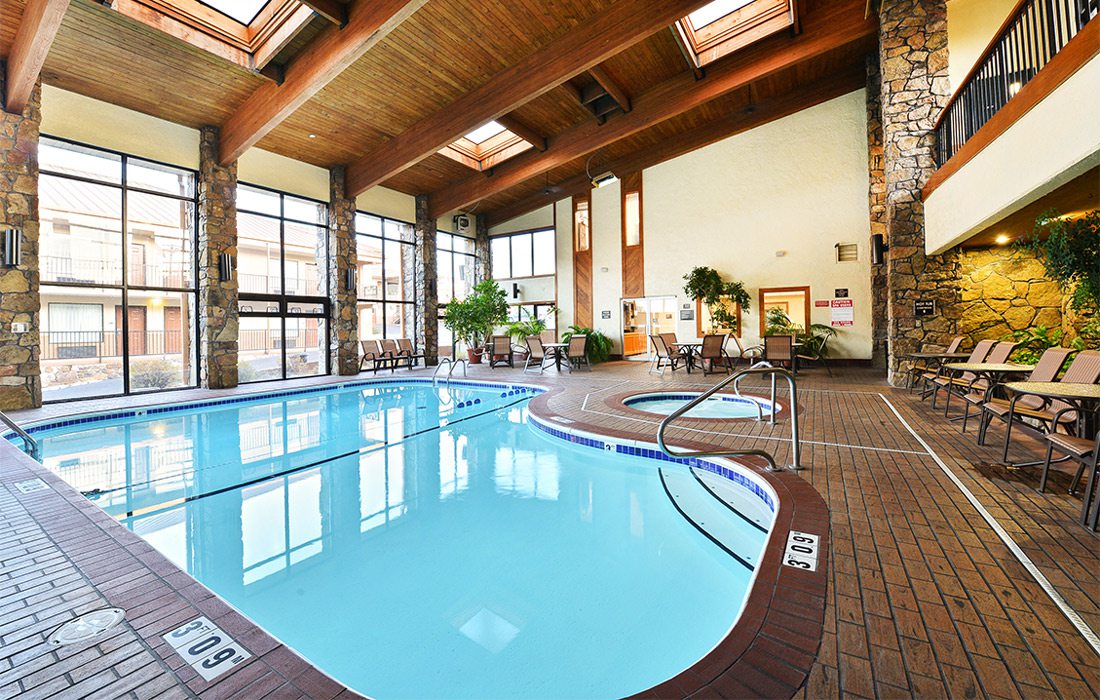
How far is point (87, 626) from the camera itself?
1.64 metres

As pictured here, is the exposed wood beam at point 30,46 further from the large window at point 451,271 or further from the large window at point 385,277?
the large window at point 451,271

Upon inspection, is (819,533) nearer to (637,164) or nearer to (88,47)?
(88,47)

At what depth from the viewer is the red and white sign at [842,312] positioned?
10445 mm

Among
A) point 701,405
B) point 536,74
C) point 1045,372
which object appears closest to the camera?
point 1045,372

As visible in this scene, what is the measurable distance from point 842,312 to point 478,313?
854 centimetres

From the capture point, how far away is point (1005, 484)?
2855 millimetres

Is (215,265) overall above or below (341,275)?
below

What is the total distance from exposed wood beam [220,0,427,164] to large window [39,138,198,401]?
135 centimetres

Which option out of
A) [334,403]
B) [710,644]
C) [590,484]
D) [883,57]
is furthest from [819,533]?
[883,57]

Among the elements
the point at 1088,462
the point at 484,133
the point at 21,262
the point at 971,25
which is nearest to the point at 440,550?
the point at 1088,462

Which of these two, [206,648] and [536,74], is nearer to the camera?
[206,648]

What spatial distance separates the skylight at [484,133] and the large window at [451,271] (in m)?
3.38

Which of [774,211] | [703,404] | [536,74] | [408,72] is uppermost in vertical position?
[408,72]

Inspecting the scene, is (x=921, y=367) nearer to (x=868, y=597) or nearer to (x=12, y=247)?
(x=868, y=597)
